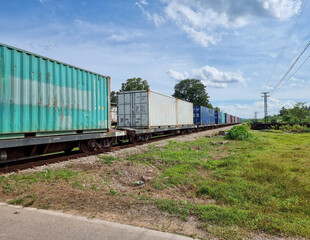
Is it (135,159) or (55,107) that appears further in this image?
(135,159)

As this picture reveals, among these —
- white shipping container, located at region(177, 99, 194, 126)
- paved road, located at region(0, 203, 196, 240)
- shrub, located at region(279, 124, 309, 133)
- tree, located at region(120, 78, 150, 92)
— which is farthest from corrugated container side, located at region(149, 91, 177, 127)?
tree, located at region(120, 78, 150, 92)

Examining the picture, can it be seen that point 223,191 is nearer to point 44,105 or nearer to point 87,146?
point 44,105

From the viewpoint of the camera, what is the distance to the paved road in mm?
2869

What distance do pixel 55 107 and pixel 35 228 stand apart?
208 inches

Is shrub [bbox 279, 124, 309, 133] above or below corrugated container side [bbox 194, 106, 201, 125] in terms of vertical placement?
below

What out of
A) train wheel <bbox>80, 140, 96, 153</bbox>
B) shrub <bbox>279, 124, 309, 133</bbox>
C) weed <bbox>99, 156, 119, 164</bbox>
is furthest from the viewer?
shrub <bbox>279, 124, 309, 133</bbox>

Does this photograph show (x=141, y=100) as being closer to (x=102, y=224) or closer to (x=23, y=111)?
(x=23, y=111)

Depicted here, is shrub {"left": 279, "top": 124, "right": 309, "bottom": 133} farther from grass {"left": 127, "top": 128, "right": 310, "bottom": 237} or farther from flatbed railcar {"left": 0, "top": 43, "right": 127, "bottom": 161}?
flatbed railcar {"left": 0, "top": 43, "right": 127, "bottom": 161}

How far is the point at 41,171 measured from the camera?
252 inches

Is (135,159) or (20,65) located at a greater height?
(20,65)

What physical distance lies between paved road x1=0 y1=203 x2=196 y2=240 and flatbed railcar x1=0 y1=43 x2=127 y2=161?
3450mm

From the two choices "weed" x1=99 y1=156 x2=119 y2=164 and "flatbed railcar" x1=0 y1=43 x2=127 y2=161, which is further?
"weed" x1=99 y1=156 x2=119 y2=164

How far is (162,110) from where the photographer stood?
1675 centimetres

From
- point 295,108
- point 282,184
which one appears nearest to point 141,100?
point 282,184
